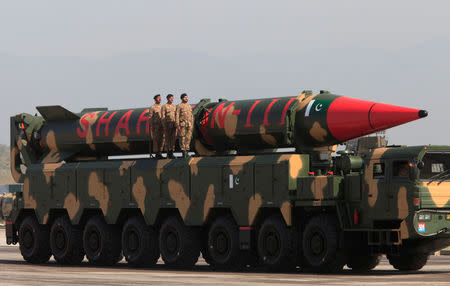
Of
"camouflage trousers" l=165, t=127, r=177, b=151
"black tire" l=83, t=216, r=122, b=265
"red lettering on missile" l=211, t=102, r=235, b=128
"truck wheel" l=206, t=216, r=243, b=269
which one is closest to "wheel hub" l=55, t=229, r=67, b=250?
"black tire" l=83, t=216, r=122, b=265

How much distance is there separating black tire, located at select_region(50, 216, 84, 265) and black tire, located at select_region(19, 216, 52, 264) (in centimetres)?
48

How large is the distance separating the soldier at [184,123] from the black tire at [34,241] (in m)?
6.13

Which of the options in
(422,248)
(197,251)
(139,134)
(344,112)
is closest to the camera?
(422,248)

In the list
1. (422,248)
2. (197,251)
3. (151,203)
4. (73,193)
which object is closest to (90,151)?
(73,193)

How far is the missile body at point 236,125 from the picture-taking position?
78.0 feet

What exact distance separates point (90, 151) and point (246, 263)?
23.9 ft

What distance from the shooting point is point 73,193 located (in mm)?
29266

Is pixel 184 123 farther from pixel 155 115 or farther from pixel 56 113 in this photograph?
pixel 56 113

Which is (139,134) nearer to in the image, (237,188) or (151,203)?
(151,203)

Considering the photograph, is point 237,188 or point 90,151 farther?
point 90,151

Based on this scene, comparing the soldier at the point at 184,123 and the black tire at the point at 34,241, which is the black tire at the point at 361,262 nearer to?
the soldier at the point at 184,123

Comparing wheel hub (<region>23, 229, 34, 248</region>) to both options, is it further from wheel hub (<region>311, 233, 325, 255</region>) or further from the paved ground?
wheel hub (<region>311, 233, 325, 255</region>)

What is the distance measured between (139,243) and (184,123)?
345cm

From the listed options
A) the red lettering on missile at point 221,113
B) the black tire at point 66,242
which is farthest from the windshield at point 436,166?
the black tire at point 66,242
